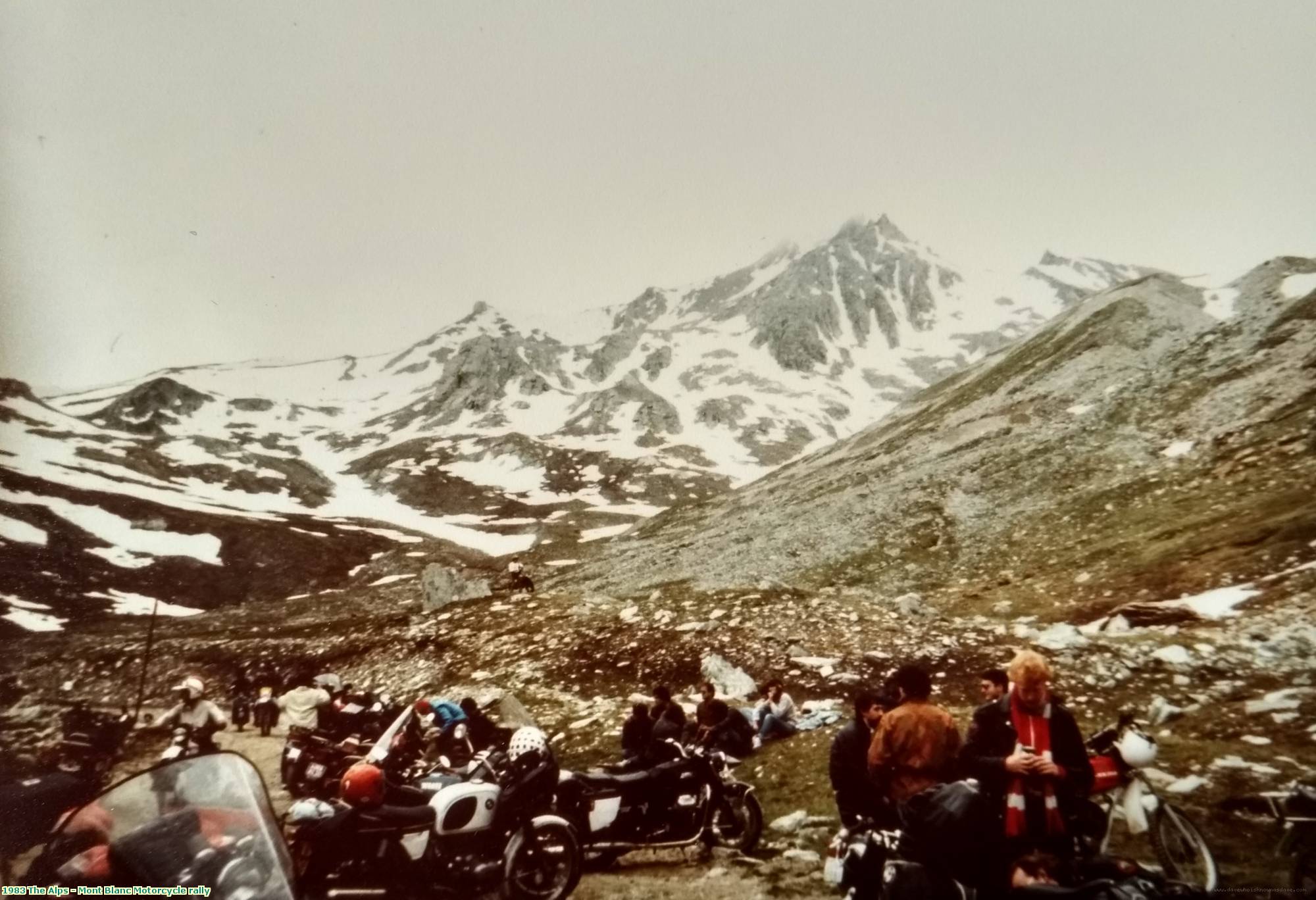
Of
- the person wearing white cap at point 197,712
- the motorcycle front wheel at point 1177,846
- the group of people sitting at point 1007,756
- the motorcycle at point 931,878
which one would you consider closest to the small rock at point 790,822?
the motorcycle at point 931,878

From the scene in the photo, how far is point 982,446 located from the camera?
124 feet

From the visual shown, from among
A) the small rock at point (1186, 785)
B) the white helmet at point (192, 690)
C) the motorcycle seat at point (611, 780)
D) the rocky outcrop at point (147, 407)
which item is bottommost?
the small rock at point (1186, 785)

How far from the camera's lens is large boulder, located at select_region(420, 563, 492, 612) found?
2752 cm

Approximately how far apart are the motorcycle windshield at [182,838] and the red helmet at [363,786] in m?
1.39

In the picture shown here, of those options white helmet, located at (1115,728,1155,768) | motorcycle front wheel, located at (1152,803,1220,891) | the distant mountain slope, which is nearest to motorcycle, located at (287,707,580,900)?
white helmet, located at (1115,728,1155,768)

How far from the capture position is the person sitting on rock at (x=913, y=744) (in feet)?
17.6

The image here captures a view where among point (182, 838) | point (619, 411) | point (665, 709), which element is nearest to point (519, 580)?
point (665, 709)

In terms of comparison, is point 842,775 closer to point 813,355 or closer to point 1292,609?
point 1292,609

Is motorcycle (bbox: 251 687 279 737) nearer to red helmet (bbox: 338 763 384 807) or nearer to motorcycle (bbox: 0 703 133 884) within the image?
motorcycle (bbox: 0 703 133 884)

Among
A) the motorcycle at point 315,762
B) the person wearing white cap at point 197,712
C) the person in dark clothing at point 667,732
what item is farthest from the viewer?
the person wearing white cap at point 197,712

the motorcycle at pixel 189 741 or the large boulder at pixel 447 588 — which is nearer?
the motorcycle at pixel 189 741

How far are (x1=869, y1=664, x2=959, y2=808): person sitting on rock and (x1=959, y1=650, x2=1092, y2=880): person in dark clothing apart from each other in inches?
12.9

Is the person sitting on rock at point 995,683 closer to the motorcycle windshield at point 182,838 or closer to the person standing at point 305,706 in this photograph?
the motorcycle windshield at point 182,838

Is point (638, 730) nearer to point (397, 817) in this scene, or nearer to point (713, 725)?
point (713, 725)
